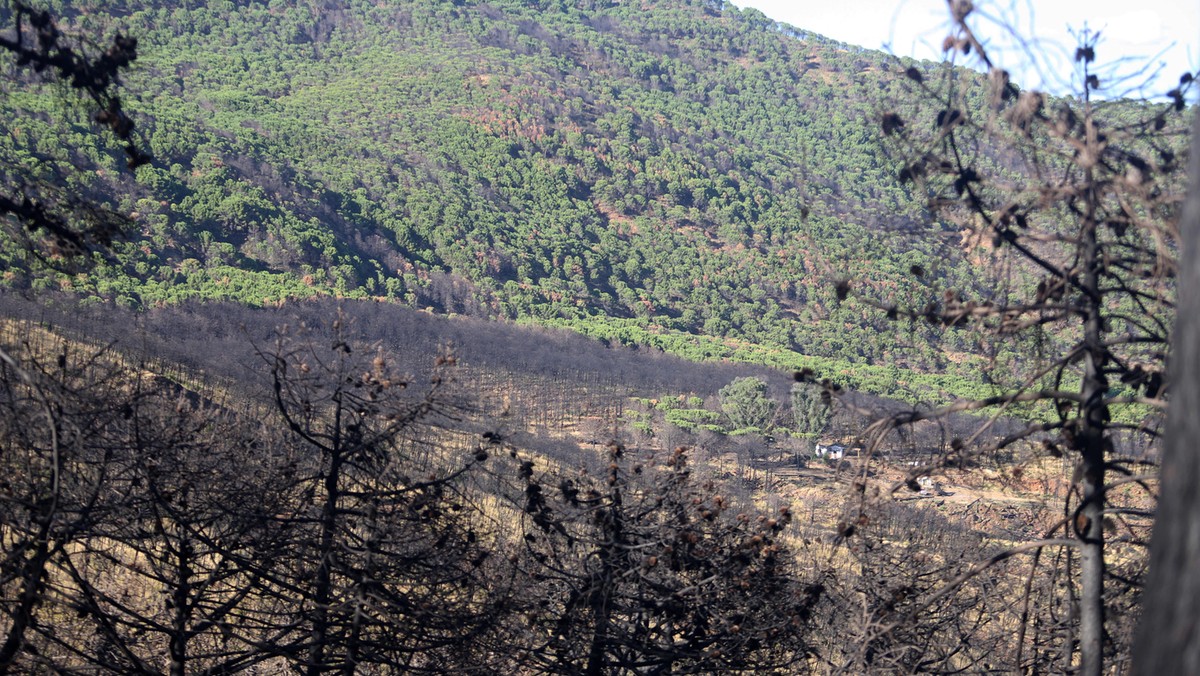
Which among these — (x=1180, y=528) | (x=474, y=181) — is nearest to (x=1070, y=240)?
(x=1180, y=528)

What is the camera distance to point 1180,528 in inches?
68.3

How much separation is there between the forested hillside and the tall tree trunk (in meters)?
31.5

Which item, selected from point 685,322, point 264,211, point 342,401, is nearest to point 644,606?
point 342,401

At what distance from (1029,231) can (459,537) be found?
4255 mm

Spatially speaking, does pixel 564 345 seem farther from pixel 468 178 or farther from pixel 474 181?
pixel 468 178

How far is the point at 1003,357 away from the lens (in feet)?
17.0

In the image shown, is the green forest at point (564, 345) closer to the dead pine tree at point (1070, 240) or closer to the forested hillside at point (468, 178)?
the dead pine tree at point (1070, 240)

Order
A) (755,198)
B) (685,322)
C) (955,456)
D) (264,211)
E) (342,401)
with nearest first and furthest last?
1. (955,456)
2. (342,401)
3. (264,211)
4. (685,322)
5. (755,198)

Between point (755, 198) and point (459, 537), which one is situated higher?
point (755, 198)

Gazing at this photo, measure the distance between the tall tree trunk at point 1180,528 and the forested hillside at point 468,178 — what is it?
3153 cm

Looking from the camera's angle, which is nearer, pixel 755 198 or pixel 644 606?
pixel 644 606

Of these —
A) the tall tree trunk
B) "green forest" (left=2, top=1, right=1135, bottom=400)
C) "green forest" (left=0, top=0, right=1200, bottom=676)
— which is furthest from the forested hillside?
the tall tree trunk

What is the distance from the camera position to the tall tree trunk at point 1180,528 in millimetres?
1687

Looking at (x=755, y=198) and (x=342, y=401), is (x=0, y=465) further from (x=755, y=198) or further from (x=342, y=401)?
(x=755, y=198)
